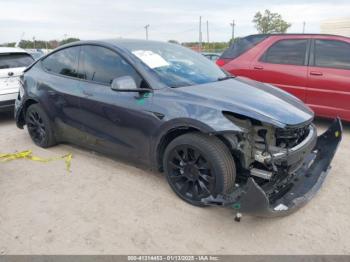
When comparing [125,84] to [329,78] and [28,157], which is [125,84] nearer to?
[28,157]

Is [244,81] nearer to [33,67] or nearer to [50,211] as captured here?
[50,211]

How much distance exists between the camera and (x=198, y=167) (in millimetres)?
3145

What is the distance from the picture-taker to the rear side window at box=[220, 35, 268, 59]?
6.35m

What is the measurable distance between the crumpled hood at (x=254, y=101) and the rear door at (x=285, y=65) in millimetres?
2117

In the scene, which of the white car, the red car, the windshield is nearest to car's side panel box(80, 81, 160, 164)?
the windshield

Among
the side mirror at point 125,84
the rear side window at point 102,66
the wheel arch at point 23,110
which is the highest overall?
the rear side window at point 102,66

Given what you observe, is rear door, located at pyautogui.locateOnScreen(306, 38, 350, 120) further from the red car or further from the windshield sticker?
the windshield sticker

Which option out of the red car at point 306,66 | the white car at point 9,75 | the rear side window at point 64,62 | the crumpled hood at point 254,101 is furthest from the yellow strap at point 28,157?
the red car at point 306,66

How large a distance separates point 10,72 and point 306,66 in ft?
17.7

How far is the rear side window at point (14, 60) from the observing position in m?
6.62

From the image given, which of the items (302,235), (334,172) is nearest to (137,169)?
(302,235)

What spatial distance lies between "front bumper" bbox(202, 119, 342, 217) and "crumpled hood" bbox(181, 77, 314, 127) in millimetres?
577

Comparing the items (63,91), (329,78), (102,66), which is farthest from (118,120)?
(329,78)

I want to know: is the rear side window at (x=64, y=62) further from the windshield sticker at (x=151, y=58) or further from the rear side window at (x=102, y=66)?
the windshield sticker at (x=151, y=58)
